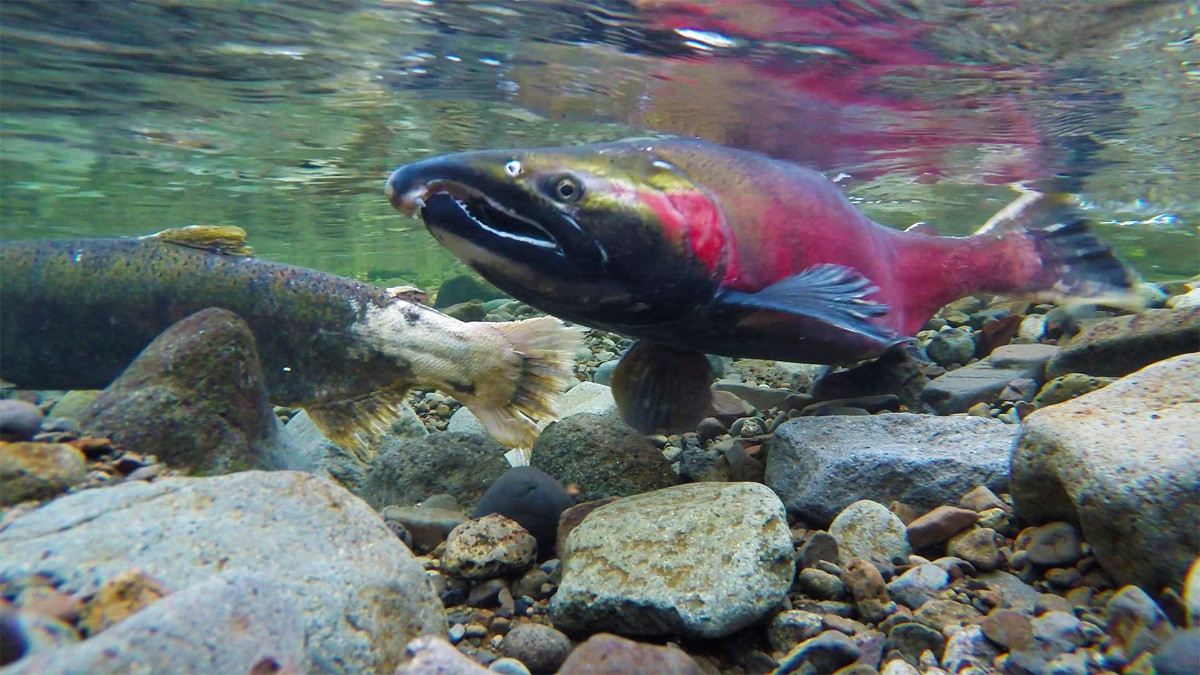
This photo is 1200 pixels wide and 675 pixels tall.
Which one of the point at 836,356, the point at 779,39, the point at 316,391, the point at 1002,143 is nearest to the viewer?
the point at 836,356

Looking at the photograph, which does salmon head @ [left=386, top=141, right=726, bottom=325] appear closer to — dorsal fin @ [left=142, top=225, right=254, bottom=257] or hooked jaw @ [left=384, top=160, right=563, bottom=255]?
hooked jaw @ [left=384, top=160, right=563, bottom=255]

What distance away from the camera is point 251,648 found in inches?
59.2

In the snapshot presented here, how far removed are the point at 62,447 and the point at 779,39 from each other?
22.1 ft

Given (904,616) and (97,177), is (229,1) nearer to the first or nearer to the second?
(904,616)

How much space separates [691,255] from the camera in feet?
10.2

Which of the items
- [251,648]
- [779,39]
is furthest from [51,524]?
[779,39]

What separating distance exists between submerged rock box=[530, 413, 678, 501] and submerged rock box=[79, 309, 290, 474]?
1.47 m

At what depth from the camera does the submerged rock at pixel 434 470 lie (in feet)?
12.3

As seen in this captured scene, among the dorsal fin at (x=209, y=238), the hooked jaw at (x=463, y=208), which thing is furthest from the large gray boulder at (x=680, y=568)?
the dorsal fin at (x=209, y=238)

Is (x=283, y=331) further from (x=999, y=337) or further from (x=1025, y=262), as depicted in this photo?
(x=999, y=337)

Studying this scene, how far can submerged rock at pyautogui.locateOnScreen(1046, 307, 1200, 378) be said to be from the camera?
387 centimetres

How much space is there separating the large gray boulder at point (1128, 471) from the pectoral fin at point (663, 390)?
176 centimetres

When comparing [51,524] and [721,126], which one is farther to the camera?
[721,126]

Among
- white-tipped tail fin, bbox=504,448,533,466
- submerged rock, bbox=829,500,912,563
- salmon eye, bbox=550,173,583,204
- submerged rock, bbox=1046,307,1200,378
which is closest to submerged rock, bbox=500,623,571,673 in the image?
submerged rock, bbox=829,500,912,563
